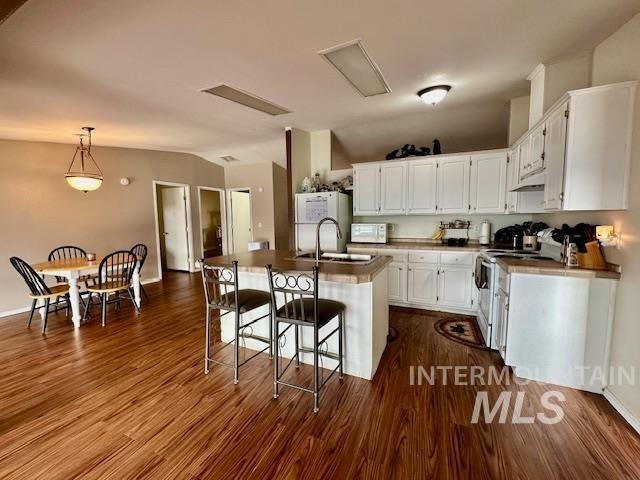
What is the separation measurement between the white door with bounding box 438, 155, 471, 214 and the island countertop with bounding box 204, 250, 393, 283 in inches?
69.0

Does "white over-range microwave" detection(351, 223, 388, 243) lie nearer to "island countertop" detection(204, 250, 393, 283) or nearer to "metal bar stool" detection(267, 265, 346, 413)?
"island countertop" detection(204, 250, 393, 283)

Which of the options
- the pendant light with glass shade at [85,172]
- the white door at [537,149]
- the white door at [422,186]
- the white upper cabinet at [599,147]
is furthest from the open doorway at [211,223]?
the white upper cabinet at [599,147]

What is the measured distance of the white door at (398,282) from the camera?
3793mm

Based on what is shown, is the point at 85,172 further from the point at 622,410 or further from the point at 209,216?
the point at 622,410

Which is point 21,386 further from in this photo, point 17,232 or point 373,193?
point 373,193

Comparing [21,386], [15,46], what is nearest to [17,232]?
[21,386]

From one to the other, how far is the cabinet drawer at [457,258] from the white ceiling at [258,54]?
187cm

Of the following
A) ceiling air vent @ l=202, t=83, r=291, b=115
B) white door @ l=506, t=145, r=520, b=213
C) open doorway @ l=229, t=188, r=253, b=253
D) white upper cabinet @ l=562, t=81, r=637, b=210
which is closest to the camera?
white upper cabinet @ l=562, t=81, r=637, b=210

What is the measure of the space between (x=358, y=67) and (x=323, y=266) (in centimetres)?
185

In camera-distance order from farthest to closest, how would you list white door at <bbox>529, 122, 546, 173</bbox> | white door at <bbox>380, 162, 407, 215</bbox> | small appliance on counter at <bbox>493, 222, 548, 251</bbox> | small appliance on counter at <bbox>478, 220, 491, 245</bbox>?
white door at <bbox>380, 162, 407, 215</bbox> → small appliance on counter at <bbox>478, 220, 491, 245</bbox> → small appliance on counter at <bbox>493, 222, 548, 251</bbox> → white door at <bbox>529, 122, 546, 173</bbox>

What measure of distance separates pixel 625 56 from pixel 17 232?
22.1 ft

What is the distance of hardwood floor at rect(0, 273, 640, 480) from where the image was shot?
148 cm

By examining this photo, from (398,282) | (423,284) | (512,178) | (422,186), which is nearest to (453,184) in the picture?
(422,186)

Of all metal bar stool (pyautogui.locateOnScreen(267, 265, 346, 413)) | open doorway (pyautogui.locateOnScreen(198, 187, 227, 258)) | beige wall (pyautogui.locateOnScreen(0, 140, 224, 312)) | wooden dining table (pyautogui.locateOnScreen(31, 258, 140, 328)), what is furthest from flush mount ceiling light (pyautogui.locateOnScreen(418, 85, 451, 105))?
open doorway (pyautogui.locateOnScreen(198, 187, 227, 258))
